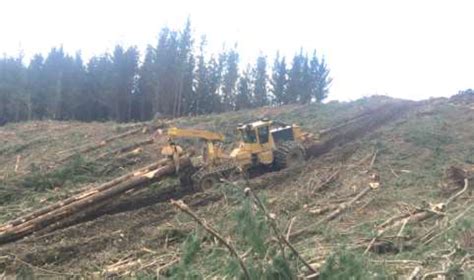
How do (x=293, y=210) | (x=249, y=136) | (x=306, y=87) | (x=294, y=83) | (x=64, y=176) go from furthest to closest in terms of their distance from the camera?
(x=306, y=87) < (x=294, y=83) < (x=64, y=176) < (x=249, y=136) < (x=293, y=210)

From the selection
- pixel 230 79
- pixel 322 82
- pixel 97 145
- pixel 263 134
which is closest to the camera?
pixel 263 134

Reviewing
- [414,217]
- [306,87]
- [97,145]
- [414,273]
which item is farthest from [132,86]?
[414,273]

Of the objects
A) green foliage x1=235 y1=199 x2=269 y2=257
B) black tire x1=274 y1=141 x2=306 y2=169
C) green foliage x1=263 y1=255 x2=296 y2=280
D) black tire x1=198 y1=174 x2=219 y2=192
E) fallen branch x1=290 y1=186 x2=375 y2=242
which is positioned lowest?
fallen branch x1=290 y1=186 x2=375 y2=242

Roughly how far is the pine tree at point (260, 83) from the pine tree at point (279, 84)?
82 cm

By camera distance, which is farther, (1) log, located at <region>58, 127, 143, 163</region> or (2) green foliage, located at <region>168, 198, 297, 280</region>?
(1) log, located at <region>58, 127, 143, 163</region>

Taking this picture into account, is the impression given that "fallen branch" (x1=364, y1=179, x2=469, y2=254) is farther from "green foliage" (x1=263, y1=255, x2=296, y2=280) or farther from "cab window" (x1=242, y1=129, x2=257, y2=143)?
"cab window" (x1=242, y1=129, x2=257, y2=143)

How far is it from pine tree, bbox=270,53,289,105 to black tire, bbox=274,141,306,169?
37.5 meters

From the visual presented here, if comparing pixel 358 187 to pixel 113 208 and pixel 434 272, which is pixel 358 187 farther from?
pixel 434 272

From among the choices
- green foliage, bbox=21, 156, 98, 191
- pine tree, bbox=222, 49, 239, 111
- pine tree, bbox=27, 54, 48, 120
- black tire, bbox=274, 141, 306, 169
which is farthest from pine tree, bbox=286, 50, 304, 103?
black tire, bbox=274, 141, 306, 169

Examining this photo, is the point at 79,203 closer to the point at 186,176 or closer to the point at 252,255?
the point at 186,176

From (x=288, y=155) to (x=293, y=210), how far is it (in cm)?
477

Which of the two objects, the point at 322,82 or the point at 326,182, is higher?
the point at 322,82

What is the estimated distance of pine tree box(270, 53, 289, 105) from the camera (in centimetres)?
5503

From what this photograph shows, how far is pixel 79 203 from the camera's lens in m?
13.2
